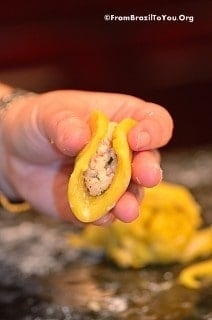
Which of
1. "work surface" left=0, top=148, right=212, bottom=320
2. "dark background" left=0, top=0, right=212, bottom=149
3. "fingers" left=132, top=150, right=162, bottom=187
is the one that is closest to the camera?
"fingers" left=132, top=150, right=162, bottom=187

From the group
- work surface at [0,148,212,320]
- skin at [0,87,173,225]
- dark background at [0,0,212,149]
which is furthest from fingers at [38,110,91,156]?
dark background at [0,0,212,149]

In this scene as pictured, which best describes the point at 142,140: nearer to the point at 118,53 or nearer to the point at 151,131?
the point at 151,131

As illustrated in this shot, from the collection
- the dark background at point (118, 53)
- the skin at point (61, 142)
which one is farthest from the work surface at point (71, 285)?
the dark background at point (118, 53)

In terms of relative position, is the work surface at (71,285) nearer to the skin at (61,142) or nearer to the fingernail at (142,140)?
the skin at (61,142)

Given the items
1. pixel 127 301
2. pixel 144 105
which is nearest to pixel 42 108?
pixel 144 105

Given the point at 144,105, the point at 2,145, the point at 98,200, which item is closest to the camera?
the point at 98,200

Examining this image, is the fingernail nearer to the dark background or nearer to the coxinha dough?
the coxinha dough

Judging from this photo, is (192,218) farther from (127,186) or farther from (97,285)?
(127,186)
